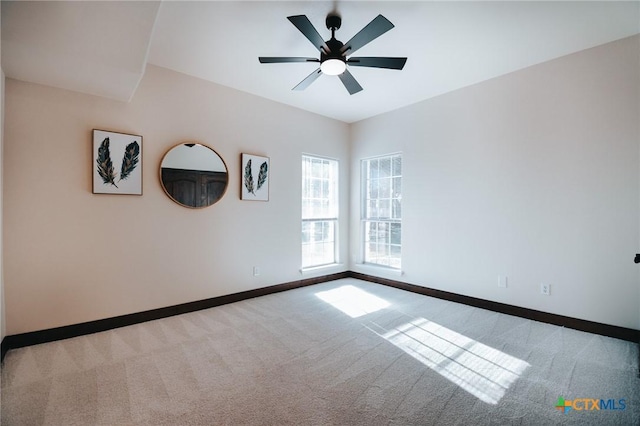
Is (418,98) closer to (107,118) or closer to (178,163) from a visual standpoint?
(178,163)

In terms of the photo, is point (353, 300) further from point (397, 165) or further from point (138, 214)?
point (138, 214)

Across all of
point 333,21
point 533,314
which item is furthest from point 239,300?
point 533,314

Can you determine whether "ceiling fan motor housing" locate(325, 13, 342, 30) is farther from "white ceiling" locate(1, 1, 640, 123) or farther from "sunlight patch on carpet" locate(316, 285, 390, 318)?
"sunlight patch on carpet" locate(316, 285, 390, 318)

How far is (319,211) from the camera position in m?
4.90

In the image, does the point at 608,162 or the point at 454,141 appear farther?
the point at 454,141

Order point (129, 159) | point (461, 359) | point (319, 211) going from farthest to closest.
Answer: point (319, 211), point (129, 159), point (461, 359)

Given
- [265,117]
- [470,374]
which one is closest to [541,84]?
[470,374]

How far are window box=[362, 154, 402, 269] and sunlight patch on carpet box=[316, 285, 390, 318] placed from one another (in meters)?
0.82

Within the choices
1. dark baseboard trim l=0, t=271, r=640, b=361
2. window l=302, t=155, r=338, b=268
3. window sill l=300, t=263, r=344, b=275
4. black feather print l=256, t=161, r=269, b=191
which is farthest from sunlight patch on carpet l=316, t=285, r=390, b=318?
black feather print l=256, t=161, r=269, b=191

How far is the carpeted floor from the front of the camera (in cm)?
169

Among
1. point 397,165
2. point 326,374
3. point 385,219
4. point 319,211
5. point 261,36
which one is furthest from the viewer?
point 319,211

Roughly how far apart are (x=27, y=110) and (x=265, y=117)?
2.46 metres

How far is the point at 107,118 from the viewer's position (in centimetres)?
289

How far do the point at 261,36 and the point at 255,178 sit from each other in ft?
5.91
